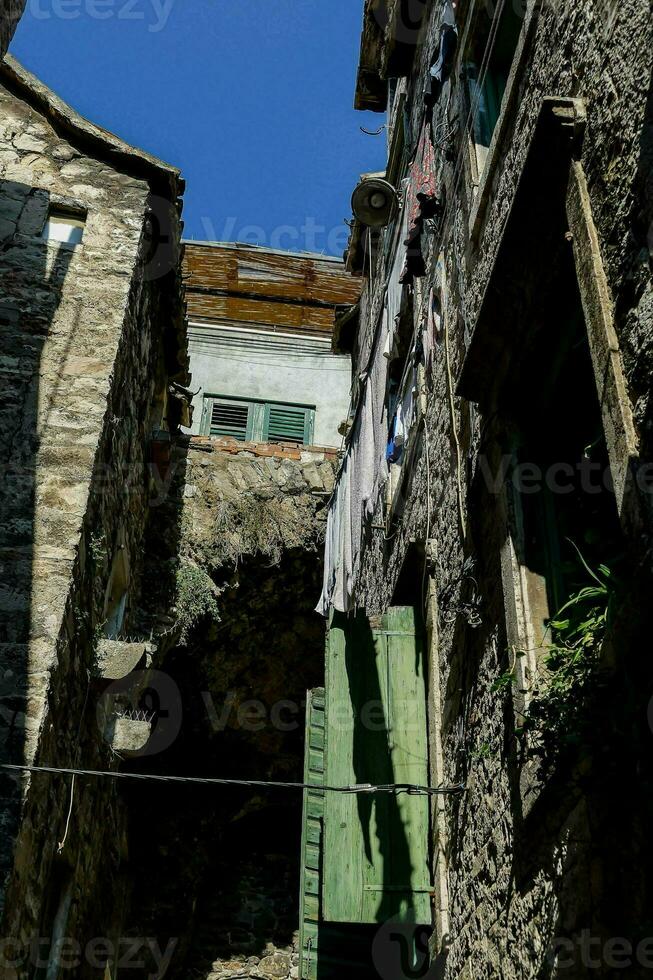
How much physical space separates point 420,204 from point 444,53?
1.12 metres

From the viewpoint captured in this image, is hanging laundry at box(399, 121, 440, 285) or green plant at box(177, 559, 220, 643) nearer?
hanging laundry at box(399, 121, 440, 285)

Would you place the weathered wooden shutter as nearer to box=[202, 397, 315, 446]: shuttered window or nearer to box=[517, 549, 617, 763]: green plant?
box=[517, 549, 617, 763]: green plant

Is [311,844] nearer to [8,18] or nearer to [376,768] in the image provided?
[376,768]

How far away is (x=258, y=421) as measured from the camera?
14.1 meters

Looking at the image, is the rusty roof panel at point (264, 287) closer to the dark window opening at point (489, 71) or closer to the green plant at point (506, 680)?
the dark window opening at point (489, 71)

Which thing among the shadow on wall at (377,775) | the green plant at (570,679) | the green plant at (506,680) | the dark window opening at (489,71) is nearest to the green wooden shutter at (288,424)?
the dark window opening at (489,71)

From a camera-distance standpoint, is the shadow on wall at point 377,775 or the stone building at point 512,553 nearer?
the stone building at point 512,553

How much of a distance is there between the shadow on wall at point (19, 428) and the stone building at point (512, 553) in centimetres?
160

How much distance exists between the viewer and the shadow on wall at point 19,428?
17.1ft

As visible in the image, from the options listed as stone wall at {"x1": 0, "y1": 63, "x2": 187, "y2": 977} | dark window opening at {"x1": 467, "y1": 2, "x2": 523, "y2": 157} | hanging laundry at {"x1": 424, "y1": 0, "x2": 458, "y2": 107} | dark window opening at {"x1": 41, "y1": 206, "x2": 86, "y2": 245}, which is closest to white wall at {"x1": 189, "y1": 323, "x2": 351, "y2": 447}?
stone wall at {"x1": 0, "y1": 63, "x2": 187, "y2": 977}

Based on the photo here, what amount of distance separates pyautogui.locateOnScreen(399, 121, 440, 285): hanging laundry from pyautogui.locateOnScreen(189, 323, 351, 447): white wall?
249 inches

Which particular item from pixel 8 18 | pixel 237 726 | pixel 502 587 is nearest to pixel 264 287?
pixel 237 726

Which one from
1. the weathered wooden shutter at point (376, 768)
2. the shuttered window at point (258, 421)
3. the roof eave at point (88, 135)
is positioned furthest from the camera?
the shuttered window at point (258, 421)

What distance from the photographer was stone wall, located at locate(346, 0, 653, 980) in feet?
10.3
